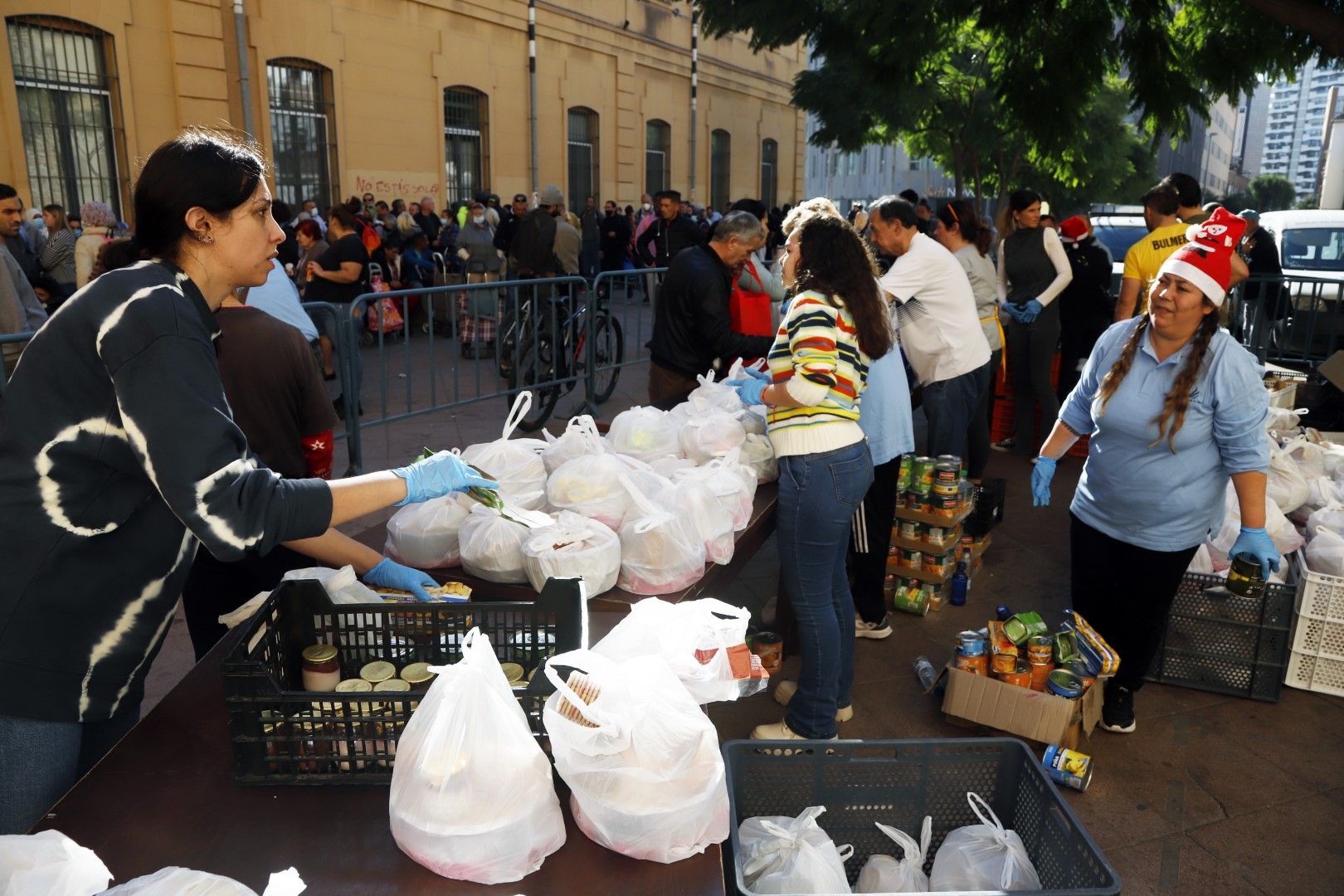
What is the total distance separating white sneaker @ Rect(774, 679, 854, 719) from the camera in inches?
147

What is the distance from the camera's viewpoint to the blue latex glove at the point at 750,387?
12.6 feet

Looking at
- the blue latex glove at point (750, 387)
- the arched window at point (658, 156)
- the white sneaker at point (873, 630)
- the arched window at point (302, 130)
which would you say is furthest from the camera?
the arched window at point (658, 156)

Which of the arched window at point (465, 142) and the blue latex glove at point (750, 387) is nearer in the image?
the blue latex glove at point (750, 387)

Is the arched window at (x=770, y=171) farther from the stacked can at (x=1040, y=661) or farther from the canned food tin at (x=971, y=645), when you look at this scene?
the stacked can at (x=1040, y=661)

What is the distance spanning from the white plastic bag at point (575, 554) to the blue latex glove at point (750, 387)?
4.23 ft

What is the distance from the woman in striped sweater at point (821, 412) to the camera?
118 inches

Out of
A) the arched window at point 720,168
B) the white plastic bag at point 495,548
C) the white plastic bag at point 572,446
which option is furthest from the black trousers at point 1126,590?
the arched window at point 720,168

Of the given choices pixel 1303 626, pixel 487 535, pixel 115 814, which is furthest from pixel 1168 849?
pixel 115 814

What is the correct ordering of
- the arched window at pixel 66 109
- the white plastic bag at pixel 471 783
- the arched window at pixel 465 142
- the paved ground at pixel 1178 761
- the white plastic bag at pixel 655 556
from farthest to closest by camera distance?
1. the arched window at pixel 465 142
2. the arched window at pixel 66 109
3. the paved ground at pixel 1178 761
4. the white plastic bag at pixel 655 556
5. the white plastic bag at pixel 471 783

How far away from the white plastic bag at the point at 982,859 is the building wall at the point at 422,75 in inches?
508

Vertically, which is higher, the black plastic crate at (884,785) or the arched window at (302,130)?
the arched window at (302,130)

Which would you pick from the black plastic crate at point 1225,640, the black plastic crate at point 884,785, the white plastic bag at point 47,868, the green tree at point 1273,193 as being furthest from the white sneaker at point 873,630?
the green tree at point 1273,193

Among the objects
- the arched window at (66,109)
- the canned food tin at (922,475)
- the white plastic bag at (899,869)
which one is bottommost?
the white plastic bag at (899,869)

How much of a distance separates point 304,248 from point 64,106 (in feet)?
15.5
